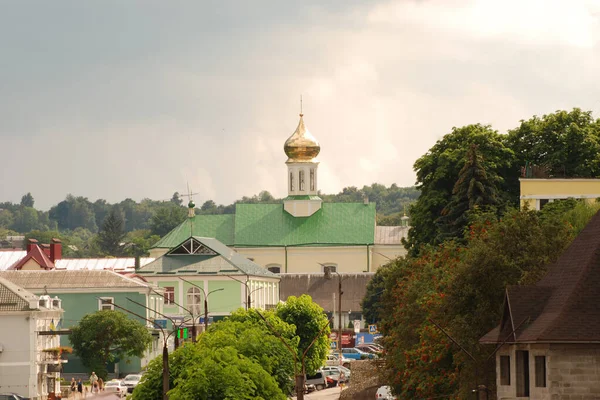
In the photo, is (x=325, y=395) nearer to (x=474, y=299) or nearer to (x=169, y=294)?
(x=474, y=299)

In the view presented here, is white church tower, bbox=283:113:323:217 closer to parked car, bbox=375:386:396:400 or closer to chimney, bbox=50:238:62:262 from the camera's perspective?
chimney, bbox=50:238:62:262

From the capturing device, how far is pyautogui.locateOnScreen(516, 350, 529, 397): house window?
36.5 m

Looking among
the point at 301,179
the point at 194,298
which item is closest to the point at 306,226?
the point at 301,179

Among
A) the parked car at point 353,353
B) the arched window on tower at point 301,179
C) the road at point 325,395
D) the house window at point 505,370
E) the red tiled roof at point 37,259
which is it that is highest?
the arched window on tower at point 301,179

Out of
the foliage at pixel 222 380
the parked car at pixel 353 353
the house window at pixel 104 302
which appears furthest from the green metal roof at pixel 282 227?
the foliage at pixel 222 380

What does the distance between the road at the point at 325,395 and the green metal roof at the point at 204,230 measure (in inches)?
3368

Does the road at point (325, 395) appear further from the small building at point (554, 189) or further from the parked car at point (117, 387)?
the small building at point (554, 189)

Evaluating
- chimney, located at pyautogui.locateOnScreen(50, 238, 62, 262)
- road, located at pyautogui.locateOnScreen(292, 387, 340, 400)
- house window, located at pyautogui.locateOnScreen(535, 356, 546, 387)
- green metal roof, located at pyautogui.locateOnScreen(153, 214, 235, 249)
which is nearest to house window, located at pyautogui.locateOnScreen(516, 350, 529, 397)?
house window, located at pyautogui.locateOnScreen(535, 356, 546, 387)

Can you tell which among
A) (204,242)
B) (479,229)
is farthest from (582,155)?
(204,242)

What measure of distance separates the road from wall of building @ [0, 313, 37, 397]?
13.2m

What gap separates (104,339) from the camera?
296 ft

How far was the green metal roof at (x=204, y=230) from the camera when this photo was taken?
563 feet

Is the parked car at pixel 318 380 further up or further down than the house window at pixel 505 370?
further down

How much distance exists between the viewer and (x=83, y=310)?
103 meters
